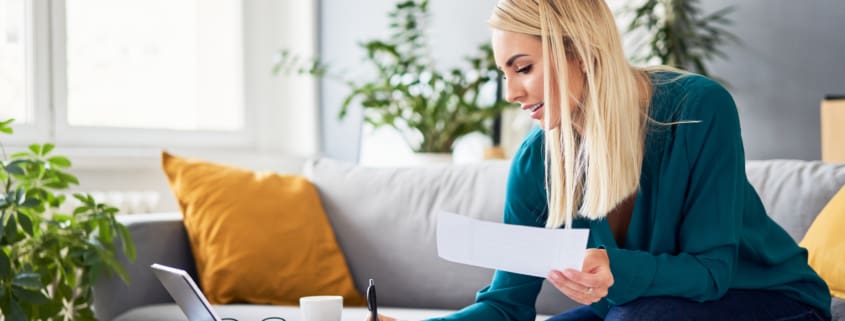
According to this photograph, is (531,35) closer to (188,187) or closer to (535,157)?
(535,157)

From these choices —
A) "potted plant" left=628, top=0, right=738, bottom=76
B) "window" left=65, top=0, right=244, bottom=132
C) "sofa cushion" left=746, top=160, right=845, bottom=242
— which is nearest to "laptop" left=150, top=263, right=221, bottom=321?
"sofa cushion" left=746, top=160, right=845, bottom=242

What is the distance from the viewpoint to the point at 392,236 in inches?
91.9

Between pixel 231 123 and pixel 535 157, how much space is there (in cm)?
237

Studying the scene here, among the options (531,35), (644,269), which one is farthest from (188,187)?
(644,269)

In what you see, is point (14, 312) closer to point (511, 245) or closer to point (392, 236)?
point (392, 236)

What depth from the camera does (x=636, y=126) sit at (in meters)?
1.34

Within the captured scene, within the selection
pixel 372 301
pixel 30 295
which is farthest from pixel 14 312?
pixel 372 301

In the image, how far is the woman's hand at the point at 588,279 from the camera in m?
1.18

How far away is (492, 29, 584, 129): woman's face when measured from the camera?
4.46ft

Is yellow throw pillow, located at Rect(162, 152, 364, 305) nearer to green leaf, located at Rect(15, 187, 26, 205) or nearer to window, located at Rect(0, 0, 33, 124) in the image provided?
green leaf, located at Rect(15, 187, 26, 205)

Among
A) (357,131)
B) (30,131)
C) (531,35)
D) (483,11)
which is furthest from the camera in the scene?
(357,131)

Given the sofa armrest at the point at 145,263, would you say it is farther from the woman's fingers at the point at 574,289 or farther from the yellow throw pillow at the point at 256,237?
the woman's fingers at the point at 574,289

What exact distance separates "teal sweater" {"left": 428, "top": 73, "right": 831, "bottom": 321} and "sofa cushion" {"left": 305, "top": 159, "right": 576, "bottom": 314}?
32.6 inches

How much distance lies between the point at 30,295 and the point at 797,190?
169 cm
